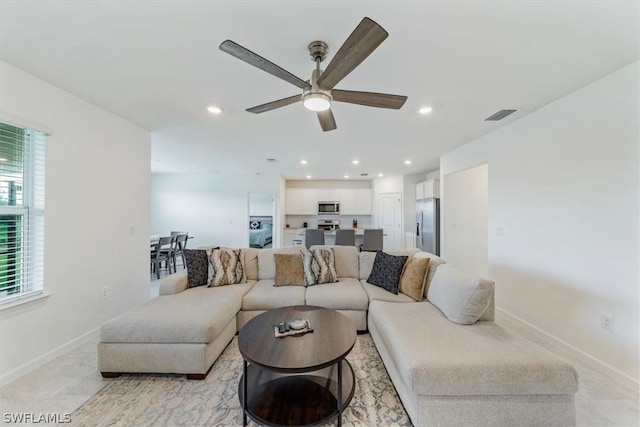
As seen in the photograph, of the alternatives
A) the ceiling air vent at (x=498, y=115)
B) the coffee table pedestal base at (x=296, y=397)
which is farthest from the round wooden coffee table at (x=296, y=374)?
the ceiling air vent at (x=498, y=115)

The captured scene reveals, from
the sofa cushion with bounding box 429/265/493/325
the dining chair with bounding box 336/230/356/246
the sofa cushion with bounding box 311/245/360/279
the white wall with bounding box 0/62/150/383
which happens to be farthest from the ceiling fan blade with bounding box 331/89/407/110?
the dining chair with bounding box 336/230/356/246

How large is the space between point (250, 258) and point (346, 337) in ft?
6.37

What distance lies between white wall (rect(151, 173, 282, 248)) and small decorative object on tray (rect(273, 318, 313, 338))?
17.4 ft

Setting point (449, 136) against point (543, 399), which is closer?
point (543, 399)

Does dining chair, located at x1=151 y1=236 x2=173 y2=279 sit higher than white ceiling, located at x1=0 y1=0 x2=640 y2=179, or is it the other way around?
white ceiling, located at x1=0 y1=0 x2=640 y2=179

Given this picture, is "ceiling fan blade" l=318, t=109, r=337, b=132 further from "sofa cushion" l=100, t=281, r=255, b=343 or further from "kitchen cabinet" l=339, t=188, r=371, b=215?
"kitchen cabinet" l=339, t=188, r=371, b=215

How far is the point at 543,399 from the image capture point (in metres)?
1.41

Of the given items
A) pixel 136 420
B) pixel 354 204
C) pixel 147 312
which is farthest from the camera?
pixel 354 204

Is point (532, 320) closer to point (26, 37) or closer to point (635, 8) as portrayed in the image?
point (635, 8)

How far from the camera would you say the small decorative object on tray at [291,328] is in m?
1.72

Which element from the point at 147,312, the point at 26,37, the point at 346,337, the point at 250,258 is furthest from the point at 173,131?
the point at 346,337

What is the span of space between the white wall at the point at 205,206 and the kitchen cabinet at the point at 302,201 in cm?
80

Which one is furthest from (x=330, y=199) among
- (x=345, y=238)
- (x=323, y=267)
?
(x=323, y=267)

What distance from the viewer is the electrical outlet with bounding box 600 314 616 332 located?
205 centimetres
